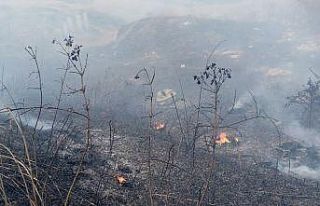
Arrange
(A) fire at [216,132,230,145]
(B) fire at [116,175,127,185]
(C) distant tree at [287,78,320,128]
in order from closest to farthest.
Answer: (B) fire at [116,175,127,185]
(A) fire at [216,132,230,145]
(C) distant tree at [287,78,320,128]

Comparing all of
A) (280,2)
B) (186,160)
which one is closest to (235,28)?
(280,2)

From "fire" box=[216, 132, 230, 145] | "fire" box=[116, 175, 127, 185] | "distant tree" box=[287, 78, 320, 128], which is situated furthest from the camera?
"distant tree" box=[287, 78, 320, 128]

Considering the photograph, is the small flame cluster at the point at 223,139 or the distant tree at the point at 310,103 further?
the distant tree at the point at 310,103

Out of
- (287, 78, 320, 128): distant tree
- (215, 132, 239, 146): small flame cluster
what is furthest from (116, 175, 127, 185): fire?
(287, 78, 320, 128): distant tree

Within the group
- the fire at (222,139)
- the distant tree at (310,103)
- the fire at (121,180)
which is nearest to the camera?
the fire at (121,180)

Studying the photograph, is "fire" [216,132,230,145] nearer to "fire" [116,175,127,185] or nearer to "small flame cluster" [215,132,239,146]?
"small flame cluster" [215,132,239,146]

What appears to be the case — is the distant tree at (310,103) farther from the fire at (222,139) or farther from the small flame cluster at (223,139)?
the fire at (222,139)

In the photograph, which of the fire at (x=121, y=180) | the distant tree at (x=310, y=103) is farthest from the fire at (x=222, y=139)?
the fire at (x=121, y=180)

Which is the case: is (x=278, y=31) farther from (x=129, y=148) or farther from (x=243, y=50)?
(x=129, y=148)

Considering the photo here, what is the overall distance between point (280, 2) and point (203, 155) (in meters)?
22.6

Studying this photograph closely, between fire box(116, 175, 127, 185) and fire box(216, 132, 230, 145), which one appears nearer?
fire box(116, 175, 127, 185)

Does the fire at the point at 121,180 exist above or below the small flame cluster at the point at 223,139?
above

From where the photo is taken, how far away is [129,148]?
816cm

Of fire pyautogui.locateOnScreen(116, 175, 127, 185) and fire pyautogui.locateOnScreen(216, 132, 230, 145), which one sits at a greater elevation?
fire pyautogui.locateOnScreen(116, 175, 127, 185)
